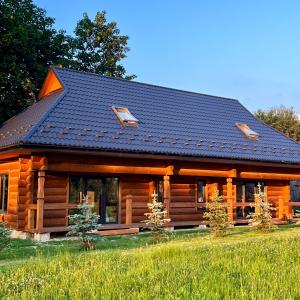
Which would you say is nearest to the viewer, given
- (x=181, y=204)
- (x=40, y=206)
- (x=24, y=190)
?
(x=40, y=206)

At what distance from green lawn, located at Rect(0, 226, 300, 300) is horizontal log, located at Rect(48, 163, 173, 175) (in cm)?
467

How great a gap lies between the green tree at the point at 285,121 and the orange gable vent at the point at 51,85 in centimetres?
3737

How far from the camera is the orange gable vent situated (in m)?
19.1

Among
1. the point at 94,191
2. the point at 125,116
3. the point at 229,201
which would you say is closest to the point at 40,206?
the point at 94,191

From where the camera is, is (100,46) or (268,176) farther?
(100,46)

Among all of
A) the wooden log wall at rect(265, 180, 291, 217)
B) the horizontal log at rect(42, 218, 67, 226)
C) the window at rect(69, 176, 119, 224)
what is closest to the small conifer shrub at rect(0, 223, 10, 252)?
the horizontal log at rect(42, 218, 67, 226)

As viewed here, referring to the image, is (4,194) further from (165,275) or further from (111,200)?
(165,275)

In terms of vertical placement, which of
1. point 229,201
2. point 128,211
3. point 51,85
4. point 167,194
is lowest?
point 128,211

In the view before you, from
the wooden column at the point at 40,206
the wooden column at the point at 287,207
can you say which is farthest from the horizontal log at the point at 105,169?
the wooden column at the point at 287,207

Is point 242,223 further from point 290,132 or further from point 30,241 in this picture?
point 290,132

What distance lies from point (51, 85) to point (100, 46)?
15507 millimetres

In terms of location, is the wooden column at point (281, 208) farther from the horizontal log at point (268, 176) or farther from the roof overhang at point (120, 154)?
the roof overhang at point (120, 154)

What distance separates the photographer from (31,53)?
81.9 ft

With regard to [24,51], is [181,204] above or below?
below
